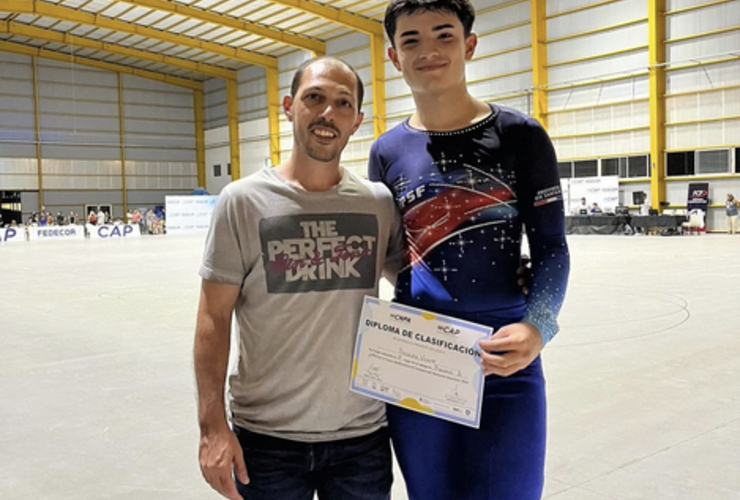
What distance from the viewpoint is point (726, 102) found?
948 inches

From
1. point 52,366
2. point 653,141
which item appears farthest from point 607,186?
point 52,366

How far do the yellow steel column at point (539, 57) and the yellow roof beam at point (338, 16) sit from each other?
24.9 ft

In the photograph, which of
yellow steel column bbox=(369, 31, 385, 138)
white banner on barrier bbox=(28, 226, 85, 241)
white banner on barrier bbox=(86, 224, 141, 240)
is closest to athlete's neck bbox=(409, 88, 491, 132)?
yellow steel column bbox=(369, 31, 385, 138)

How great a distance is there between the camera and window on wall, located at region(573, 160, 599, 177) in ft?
91.4

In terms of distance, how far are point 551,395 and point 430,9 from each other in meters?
4.04

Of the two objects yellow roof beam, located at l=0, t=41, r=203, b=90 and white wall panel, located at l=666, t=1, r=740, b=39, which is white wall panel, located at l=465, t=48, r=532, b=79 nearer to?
white wall panel, located at l=666, t=1, r=740, b=39

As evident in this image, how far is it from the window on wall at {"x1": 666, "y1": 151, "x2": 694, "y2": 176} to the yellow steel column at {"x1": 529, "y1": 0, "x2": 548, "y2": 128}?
5.10m

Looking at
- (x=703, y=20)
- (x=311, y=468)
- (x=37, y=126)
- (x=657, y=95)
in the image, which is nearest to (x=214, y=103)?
(x=37, y=126)

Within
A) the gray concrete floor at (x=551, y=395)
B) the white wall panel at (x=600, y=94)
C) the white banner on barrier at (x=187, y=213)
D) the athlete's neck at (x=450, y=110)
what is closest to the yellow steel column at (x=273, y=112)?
the white banner on barrier at (x=187, y=213)

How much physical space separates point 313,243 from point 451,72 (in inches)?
26.7

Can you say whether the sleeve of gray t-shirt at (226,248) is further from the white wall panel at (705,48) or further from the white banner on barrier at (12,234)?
the white banner on barrier at (12,234)

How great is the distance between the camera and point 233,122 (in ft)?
147

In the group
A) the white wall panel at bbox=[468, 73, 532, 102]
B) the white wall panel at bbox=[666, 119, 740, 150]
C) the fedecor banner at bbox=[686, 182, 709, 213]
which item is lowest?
the fedecor banner at bbox=[686, 182, 709, 213]

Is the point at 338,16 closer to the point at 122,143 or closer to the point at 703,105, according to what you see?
the point at 703,105
